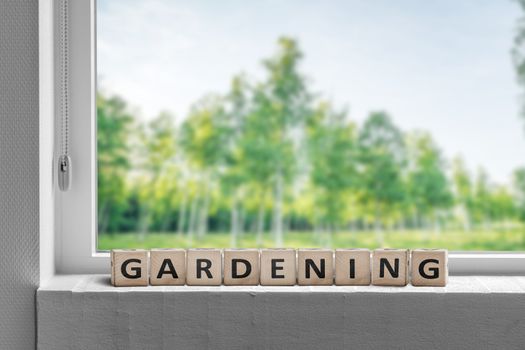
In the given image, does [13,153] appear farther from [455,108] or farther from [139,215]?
[455,108]

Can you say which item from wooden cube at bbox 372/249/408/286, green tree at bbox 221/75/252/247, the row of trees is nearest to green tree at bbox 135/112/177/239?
the row of trees

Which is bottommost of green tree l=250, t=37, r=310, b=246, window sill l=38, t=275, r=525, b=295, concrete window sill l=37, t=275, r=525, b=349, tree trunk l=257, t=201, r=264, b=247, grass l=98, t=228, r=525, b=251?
concrete window sill l=37, t=275, r=525, b=349

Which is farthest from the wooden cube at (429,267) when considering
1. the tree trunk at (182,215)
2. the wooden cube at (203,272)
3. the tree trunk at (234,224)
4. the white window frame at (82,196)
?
the tree trunk at (182,215)

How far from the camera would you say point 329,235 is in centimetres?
162

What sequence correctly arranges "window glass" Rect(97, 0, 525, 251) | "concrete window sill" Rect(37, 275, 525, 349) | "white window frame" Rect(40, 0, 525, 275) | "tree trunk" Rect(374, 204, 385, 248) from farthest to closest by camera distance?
"tree trunk" Rect(374, 204, 385, 248) < "window glass" Rect(97, 0, 525, 251) < "white window frame" Rect(40, 0, 525, 275) < "concrete window sill" Rect(37, 275, 525, 349)

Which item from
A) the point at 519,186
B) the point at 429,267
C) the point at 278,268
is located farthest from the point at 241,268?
the point at 519,186

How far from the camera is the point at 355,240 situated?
1656mm

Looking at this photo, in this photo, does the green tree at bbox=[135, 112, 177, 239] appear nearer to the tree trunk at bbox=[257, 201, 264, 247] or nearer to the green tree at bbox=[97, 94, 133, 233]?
the green tree at bbox=[97, 94, 133, 233]

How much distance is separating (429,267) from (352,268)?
0.14 m

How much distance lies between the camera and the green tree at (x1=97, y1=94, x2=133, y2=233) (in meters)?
1.37

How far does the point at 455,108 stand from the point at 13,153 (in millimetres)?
1059

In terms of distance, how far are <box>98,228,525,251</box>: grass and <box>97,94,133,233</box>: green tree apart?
0.05m

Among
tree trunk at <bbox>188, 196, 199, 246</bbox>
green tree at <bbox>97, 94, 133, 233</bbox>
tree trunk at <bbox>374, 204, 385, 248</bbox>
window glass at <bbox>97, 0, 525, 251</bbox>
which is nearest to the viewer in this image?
green tree at <bbox>97, 94, 133, 233</bbox>

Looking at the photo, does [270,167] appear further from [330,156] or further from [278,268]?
[278,268]
